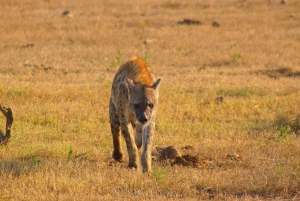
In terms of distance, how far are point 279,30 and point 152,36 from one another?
5.07 metres

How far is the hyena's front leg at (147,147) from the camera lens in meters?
8.46

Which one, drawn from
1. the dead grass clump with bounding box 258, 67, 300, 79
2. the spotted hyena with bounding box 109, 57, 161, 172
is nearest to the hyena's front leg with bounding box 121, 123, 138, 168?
the spotted hyena with bounding box 109, 57, 161, 172

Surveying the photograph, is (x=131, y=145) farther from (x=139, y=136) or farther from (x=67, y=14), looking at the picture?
(x=67, y=14)

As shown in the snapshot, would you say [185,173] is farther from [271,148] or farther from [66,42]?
[66,42]

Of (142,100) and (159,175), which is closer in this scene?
(159,175)

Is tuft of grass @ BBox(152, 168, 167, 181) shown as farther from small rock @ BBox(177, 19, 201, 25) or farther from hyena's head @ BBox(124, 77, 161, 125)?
small rock @ BBox(177, 19, 201, 25)

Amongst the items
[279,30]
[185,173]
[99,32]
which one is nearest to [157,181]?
[185,173]

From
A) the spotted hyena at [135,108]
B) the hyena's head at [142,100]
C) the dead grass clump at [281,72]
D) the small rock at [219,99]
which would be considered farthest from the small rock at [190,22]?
the hyena's head at [142,100]

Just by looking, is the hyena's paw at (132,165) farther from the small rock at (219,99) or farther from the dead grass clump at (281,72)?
the dead grass clump at (281,72)

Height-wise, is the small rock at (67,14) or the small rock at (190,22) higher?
the small rock at (67,14)

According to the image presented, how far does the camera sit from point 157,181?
784 centimetres

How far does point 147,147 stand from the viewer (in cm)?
852

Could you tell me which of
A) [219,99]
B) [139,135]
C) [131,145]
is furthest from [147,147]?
[219,99]

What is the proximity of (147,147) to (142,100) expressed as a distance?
64 cm
